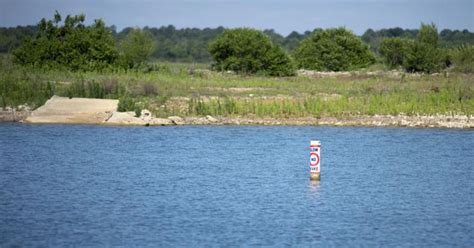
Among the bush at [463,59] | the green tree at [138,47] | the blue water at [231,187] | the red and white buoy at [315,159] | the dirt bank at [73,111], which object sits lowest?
the blue water at [231,187]

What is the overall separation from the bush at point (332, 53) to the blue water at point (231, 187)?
2721 cm

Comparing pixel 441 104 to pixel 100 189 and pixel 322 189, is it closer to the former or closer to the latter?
pixel 322 189

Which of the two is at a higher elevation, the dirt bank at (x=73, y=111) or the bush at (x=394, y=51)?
the bush at (x=394, y=51)

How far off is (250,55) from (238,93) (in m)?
13.6

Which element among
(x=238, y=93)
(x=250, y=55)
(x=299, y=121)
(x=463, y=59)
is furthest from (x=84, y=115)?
(x=463, y=59)

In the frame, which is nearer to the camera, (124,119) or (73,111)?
(124,119)

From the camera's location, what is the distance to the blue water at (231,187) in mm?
20000

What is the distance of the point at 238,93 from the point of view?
157 ft

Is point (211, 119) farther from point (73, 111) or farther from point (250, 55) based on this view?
point (250, 55)

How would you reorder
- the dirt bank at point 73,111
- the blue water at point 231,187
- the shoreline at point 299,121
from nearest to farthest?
the blue water at point 231,187, the shoreline at point 299,121, the dirt bank at point 73,111

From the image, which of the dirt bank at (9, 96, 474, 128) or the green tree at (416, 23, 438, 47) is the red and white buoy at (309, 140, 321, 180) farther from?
the green tree at (416, 23, 438, 47)

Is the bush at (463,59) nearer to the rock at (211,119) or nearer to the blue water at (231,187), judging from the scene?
the blue water at (231,187)

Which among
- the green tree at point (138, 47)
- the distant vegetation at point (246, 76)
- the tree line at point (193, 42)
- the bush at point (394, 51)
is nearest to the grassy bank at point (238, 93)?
the distant vegetation at point (246, 76)

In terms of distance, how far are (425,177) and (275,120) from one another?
13944 mm
